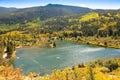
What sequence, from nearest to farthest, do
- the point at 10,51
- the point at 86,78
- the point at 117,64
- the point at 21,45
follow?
the point at 86,78
the point at 117,64
the point at 10,51
the point at 21,45

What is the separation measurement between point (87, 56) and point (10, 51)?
36.1 m

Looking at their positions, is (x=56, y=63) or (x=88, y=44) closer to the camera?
(x=56, y=63)

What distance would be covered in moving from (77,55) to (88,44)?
46.5m

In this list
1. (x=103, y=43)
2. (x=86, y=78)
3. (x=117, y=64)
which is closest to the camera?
(x=86, y=78)

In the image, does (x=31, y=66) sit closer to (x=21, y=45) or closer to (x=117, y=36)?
(x=21, y=45)

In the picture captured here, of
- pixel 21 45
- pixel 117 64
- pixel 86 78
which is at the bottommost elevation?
pixel 21 45

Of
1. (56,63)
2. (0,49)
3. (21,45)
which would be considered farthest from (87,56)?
(21,45)

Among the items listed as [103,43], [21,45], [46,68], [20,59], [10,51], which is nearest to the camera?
[46,68]

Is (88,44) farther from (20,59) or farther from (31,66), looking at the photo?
(31,66)

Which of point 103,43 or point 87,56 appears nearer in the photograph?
point 87,56

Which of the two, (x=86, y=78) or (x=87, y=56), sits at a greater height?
(x=86, y=78)

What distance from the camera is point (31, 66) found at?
104 meters

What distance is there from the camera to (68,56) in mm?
125438

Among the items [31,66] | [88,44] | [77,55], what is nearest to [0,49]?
[31,66]
